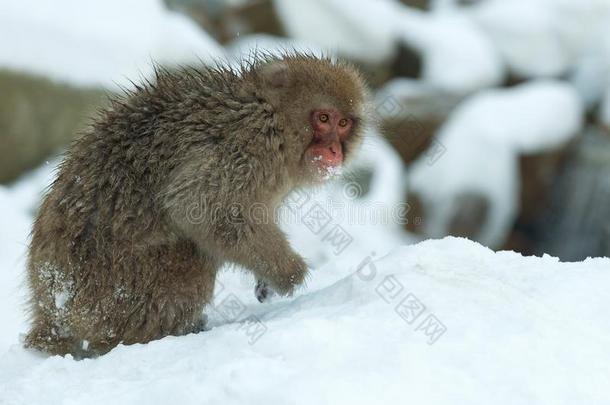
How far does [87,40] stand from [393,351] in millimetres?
5764

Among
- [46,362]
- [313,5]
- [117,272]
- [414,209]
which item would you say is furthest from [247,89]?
[313,5]

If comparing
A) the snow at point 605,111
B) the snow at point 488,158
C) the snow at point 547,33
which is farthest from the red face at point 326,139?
the snow at point 547,33

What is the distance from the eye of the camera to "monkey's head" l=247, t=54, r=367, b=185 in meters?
3.36

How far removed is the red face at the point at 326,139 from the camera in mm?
3371

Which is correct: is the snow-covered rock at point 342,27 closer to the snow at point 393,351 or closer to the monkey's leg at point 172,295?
the monkey's leg at point 172,295

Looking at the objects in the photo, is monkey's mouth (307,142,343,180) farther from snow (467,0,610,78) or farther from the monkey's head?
snow (467,0,610,78)

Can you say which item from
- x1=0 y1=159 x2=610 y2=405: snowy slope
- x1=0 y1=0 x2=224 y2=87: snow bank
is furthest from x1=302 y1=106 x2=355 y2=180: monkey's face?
x1=0 y1=0 x2=224 y2=87: snow bank

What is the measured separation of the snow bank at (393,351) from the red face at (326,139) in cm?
49

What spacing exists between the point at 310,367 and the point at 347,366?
0.32 ft

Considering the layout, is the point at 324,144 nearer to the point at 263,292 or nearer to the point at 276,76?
the point at 276,76

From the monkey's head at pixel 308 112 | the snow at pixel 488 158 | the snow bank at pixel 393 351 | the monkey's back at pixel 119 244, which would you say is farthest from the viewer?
the snow at pixel 488 158

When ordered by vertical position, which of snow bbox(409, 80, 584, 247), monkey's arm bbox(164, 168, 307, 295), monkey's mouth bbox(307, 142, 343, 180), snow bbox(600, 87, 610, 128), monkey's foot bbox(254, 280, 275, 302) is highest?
snow bbox(600, 87, 610, 128)

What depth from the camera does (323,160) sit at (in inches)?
132

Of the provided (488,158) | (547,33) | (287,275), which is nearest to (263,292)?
(287,275)
